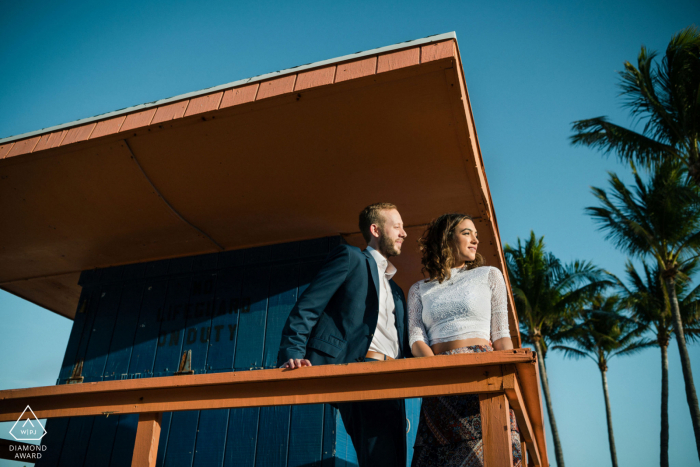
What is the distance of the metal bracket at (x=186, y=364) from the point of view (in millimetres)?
4484

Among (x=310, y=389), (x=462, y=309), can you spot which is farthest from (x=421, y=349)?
(x=310, y=389)

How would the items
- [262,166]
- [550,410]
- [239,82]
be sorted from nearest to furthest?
[239,82] → [262,166] → [550,410]

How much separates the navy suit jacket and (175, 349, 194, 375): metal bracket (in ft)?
8.25

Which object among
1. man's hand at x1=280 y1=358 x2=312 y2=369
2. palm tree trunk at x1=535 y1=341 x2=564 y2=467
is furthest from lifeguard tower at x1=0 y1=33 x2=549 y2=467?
palm tree trunk at x1=535 y1=341 x2=564 y2=467

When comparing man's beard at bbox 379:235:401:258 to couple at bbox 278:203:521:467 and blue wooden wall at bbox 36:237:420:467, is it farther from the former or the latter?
blue wooden wall at bbox 36:237:420:467

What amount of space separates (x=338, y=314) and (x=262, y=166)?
1.69m

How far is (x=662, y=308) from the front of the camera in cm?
1766

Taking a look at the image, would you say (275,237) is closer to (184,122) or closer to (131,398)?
(184,122)

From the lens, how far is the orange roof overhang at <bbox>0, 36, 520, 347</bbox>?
3.05 meters

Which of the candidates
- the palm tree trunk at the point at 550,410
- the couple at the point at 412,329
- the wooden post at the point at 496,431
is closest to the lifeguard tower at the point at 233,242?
the wooden post at the point at 496,431

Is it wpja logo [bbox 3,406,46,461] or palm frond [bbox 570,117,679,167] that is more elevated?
palm frond [bbox 570,117,679,167]

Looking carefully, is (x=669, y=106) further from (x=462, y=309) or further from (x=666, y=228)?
(x=462, y=309)

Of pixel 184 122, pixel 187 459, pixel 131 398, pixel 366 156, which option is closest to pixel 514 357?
pixel 131 398

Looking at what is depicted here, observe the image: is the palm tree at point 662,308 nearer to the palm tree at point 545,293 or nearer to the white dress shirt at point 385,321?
the palm tree at point 545,293
